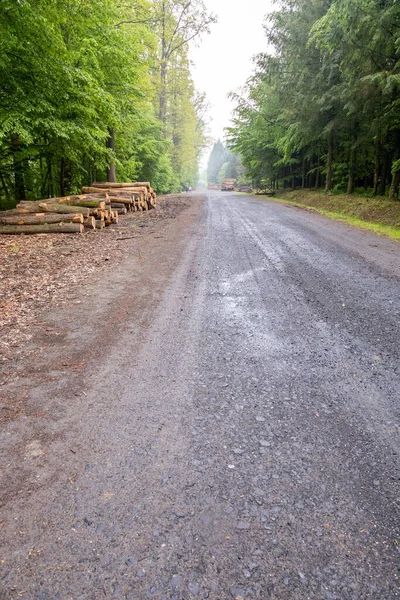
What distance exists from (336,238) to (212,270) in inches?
172

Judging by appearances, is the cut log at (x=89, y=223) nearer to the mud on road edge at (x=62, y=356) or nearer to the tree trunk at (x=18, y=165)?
the mud on road edge at (x=62, y=356)

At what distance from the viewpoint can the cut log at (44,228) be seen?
8.25 metres

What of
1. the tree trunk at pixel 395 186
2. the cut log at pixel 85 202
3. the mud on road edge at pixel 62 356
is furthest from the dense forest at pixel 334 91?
the mud on road edge at pixel 62 356

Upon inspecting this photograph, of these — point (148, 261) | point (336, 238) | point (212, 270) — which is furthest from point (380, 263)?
point (148, 261)

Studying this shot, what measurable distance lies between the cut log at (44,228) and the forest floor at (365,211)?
844cm

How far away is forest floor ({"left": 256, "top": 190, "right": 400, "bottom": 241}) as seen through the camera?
9.82m

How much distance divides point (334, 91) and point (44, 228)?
1313 centimetres

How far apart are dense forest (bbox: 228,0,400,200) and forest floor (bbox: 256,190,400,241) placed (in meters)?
0.99

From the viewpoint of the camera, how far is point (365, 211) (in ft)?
39.1

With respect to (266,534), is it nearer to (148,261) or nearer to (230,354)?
(230,354)

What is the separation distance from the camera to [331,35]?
406 inches

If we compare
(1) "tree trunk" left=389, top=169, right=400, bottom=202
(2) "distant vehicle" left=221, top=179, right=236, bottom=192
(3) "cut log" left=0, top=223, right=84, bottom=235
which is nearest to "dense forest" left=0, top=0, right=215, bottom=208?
(3) "cut log" left=0, top=223, right=84, bottom=235

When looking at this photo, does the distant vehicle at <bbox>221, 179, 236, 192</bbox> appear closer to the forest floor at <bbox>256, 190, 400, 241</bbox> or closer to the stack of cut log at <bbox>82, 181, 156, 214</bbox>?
the forest floor at <bbox>256, 190, 400, 241</bbox>

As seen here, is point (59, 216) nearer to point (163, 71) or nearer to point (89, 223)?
point (89, 223)
